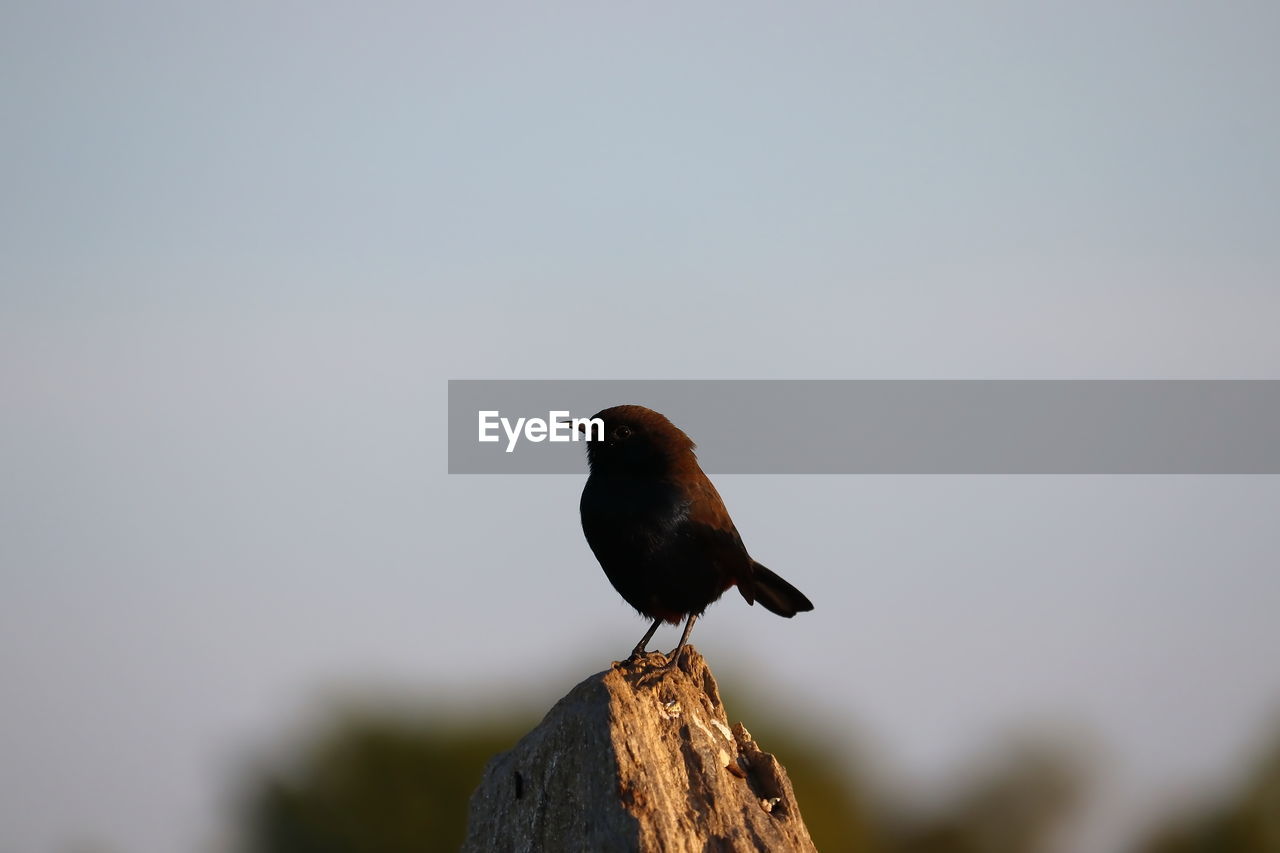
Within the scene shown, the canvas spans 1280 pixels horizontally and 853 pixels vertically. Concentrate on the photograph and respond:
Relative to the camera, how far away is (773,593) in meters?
8.12

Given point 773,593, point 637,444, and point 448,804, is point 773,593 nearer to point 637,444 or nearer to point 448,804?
point 637,444

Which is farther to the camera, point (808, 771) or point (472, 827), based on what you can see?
point (808, 771)

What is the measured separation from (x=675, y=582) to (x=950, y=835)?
16.0 metres

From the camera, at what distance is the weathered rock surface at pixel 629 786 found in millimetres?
4777

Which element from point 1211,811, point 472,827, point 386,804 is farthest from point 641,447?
point 1211,811

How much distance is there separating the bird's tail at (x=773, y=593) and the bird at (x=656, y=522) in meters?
0.12

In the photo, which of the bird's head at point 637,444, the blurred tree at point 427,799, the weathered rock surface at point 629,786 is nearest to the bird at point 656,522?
the bird's head at point 637,444

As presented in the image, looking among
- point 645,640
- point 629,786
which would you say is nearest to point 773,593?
point 645,640

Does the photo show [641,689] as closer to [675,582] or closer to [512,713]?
[675,582]

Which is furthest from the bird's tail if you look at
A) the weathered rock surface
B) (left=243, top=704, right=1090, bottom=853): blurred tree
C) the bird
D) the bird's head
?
(left=243, top=704, right=1090, bottom=853): blurred tree

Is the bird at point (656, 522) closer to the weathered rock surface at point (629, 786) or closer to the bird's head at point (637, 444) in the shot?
the bird's head at point (637, 444)

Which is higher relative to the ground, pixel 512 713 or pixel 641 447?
pixel 641 447

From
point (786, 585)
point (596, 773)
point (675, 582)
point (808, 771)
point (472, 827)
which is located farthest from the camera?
point (808, 771)

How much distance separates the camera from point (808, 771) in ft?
69.2
